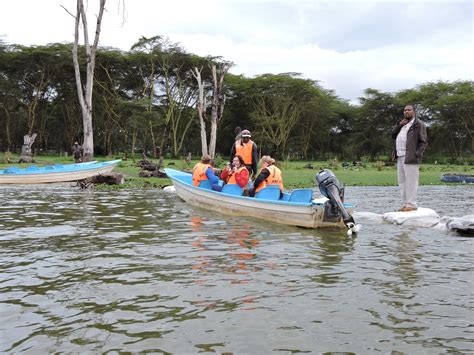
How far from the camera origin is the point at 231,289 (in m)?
5.31

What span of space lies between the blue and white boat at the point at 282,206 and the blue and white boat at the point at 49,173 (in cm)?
980

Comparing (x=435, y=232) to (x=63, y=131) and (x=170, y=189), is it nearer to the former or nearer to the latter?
(x=170, y=189)

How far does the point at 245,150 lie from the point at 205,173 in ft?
3.97

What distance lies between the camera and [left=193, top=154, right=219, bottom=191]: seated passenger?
41.2ft

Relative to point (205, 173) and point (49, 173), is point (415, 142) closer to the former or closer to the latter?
point (205, 173)

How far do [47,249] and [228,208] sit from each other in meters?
4.92

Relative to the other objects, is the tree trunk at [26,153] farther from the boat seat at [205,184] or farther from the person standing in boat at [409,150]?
the person standing in boat at [409,150]

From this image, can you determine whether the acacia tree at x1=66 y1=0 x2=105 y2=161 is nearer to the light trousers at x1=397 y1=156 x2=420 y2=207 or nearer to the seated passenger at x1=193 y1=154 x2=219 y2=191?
the seated passenger at x1=193 y1=154 x2=219 y2=191

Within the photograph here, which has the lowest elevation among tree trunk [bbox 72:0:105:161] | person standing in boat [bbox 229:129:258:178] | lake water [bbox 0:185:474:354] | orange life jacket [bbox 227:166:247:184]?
lake water [bbox 0:185:474:354]

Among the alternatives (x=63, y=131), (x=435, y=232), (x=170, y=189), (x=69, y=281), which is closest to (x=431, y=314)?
(x=69, y=281)

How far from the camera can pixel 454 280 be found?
5.69 meters

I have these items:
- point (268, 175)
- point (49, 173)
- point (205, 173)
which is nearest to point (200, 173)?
point (205, 173)

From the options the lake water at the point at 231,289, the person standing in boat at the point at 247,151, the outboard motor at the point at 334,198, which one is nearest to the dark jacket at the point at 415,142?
the lake water at the point at 231,289

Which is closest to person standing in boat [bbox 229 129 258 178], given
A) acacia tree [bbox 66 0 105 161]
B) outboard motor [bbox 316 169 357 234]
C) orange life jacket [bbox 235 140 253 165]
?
orange life jacket [bbox 235 140 253 165]
